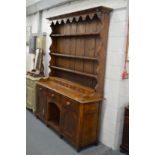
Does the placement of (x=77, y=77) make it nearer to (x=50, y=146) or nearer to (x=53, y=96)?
(x=53, y=96)

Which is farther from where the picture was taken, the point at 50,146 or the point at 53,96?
the point at 53,96

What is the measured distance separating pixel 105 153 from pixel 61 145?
0.70 m

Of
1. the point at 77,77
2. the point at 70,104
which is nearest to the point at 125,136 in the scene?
the point at 70,104

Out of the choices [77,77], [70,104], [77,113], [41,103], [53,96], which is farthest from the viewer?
[41,103]

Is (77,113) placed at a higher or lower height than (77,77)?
lower

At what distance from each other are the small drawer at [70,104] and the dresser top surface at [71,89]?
6cm

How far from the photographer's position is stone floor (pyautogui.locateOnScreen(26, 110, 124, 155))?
110 inches

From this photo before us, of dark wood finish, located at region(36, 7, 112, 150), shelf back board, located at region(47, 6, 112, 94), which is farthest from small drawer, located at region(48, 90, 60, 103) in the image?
shelf back board, located at region(47, 6, 112, 94)

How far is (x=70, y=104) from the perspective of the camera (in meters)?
2.88

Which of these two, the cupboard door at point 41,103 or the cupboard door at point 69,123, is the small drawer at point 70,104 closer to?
the cupboard door at point 69,123

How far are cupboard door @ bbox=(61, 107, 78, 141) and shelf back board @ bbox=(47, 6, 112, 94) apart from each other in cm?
56

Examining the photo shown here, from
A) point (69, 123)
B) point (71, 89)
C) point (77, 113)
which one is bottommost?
point (69, 123)

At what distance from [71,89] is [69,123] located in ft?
2.16
